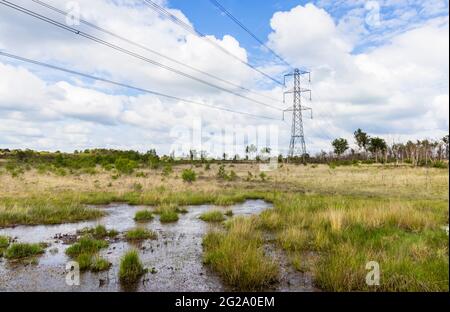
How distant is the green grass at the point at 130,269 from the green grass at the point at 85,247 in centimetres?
193

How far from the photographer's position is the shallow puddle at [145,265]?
24.3 ft

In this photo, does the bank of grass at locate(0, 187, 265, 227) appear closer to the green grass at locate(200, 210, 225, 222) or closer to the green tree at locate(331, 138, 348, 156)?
the green grass at locate(200, 210, 225, 222)

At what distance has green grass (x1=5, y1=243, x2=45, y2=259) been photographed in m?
9.49

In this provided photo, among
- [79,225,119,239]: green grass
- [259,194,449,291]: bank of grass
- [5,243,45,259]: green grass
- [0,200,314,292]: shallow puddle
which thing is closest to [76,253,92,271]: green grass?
[0,200,314,292]: shallow puddle

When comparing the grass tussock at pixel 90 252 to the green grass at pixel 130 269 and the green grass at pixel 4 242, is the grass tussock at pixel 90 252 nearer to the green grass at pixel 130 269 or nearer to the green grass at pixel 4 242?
the green grass at pixel 130 269

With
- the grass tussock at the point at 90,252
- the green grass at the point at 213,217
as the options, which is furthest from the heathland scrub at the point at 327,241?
the grass tussock at the point at 90,252

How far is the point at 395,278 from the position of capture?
7000 mm

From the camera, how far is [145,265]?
8.78 meters

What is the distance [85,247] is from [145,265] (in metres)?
2.42

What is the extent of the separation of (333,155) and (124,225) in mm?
111727

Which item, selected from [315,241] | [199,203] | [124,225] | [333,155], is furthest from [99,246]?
[333,155]
